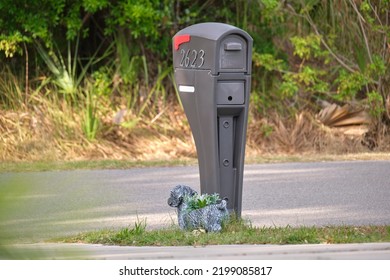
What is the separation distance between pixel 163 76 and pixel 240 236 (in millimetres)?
8471

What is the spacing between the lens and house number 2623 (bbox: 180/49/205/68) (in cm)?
646

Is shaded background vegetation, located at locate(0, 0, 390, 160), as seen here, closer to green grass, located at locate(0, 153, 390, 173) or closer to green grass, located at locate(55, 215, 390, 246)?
green grass, located at locate(0, 153, 390, 173)

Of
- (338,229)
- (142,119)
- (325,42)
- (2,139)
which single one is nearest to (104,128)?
(142,119)

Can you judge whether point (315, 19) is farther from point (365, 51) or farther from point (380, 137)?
point (380, 137)

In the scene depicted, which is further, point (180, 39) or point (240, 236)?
point (180, 39)

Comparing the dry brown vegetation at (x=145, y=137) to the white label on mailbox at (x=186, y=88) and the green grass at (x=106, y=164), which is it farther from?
the white label on mailbox at (x=186, y=88)

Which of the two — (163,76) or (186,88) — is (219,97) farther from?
(163,76)

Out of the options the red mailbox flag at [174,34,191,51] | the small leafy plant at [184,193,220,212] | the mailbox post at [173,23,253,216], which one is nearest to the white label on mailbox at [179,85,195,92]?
the mailbox post at [173,23,253,216]

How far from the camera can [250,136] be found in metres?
13.6

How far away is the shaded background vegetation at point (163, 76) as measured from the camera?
522 inches

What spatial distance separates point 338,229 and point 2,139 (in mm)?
6812

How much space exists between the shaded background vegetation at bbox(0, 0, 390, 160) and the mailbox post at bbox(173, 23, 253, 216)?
6269 mm

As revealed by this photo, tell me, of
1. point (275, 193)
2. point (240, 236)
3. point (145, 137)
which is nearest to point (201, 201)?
point (240, 236)

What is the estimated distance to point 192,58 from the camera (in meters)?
6.57
